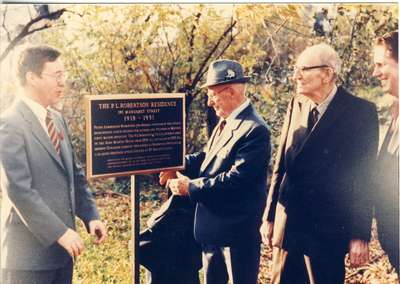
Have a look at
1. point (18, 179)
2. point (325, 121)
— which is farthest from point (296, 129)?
point (18, 179)

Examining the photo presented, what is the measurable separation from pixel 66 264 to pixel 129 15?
86.2 inches

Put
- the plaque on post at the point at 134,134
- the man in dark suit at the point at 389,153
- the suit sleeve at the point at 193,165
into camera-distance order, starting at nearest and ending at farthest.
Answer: the plaque on post at the point at 134,134, the suit sleeve at the point at 193,165, the man in dark suit at the point at 389,153

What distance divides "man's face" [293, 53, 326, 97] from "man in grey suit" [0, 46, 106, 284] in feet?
7.00

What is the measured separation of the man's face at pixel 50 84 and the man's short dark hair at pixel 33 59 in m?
0.04

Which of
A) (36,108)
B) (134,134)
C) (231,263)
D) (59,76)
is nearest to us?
(36,108)

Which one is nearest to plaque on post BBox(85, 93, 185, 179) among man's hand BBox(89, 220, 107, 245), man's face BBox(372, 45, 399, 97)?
man's hand BBox(89, 220, 107, 245)

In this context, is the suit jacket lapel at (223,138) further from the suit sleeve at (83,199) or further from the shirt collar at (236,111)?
the suit sleeve at (83,199)


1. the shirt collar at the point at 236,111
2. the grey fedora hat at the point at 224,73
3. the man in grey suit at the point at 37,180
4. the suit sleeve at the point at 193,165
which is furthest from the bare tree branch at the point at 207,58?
the man in grey suit at the point at 37,180

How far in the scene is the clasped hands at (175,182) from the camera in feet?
14.6

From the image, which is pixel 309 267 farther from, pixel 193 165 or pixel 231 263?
pixel 193 165

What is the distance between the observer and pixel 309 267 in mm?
4566

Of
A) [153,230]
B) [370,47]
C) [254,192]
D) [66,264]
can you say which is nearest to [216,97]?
[254,192]

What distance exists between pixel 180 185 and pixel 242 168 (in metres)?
0.58

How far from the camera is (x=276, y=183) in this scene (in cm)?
464
